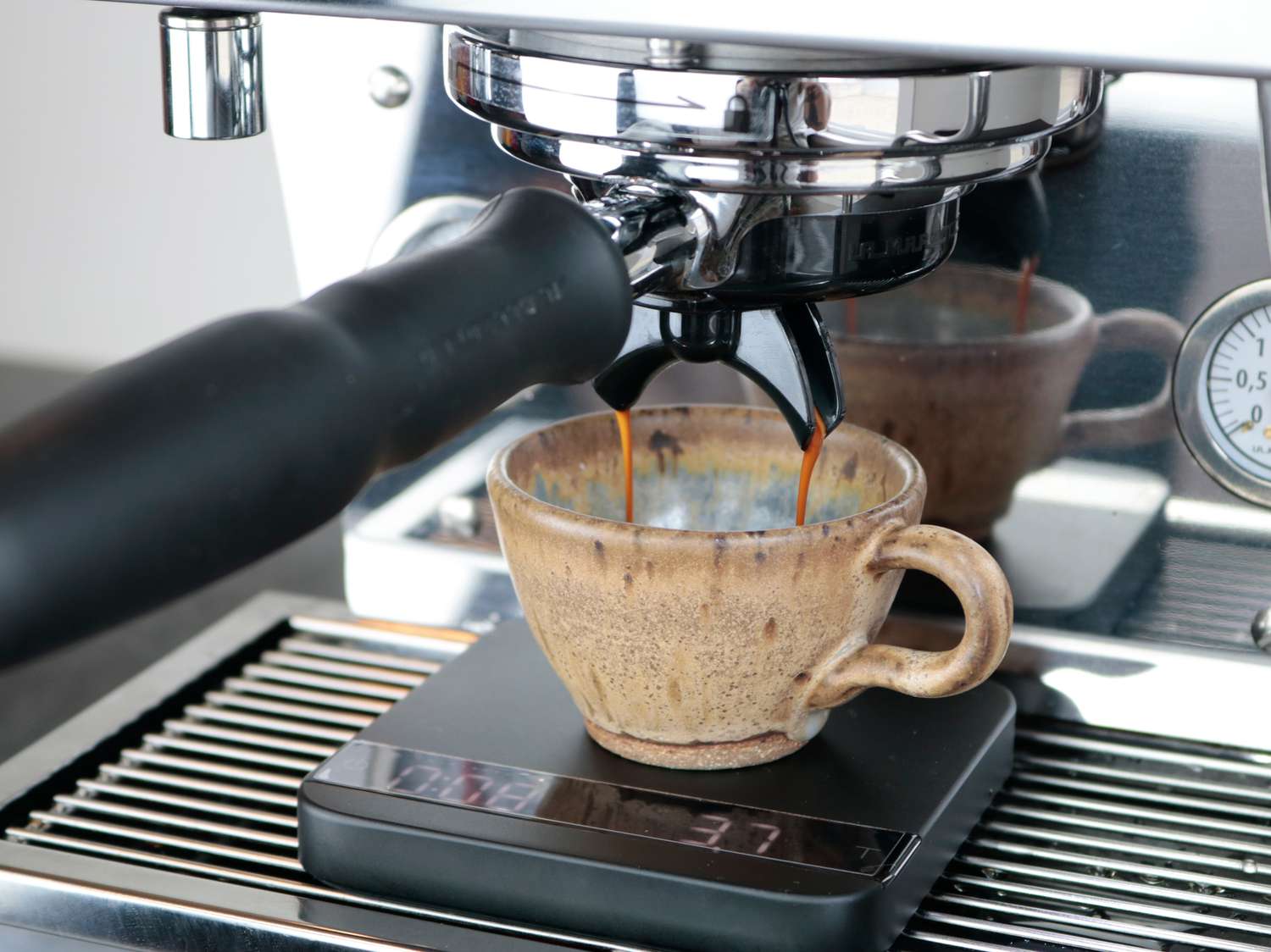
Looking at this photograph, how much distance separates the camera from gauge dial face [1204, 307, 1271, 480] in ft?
1.42

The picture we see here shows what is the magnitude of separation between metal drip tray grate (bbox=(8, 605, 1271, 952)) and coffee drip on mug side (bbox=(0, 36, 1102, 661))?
0.40 feet

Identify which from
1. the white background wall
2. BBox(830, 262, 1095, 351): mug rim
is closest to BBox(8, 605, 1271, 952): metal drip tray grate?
BBox(830, 262, 1095, 351): mug rim

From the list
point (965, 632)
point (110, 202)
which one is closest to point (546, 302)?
point (965, 632)

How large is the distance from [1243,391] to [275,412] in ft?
0.97

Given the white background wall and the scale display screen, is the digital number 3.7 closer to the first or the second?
the scale display screen

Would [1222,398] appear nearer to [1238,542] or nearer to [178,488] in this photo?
[1238,542]

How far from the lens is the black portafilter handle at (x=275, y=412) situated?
8.4 inches

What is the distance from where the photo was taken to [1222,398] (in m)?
0.44

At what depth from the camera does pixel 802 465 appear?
15.9 inches

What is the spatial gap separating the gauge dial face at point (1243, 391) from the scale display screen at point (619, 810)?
15cm

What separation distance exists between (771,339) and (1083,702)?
17cm

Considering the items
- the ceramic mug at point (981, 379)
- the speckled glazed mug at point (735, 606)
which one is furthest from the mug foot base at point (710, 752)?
the ceramic mug at point (981, 379)

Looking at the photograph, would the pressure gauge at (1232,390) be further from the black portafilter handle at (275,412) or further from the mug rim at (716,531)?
the black portafilter handle at (275,412)

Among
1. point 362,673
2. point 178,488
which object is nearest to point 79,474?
point 178,488
